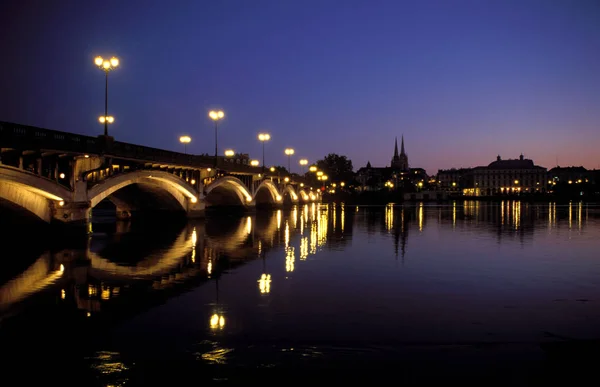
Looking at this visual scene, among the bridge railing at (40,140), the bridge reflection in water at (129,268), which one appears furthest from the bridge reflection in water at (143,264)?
the bridge railing at (40,140)

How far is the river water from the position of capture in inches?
331

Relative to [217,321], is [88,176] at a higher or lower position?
higher

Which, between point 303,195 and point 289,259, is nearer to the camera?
point 289,259

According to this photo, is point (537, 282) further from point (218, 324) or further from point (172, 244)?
point (172, 244)

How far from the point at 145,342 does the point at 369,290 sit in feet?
23.5

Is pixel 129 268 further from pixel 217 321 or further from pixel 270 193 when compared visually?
pixel 270 193

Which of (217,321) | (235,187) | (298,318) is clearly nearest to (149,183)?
(235,187)

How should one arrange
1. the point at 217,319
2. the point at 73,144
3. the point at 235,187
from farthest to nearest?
the point at 235,187 → the point at 73,144 → the point at 217,319

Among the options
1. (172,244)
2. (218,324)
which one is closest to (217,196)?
(172,244)

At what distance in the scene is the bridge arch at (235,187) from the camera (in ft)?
205

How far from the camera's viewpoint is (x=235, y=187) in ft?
232

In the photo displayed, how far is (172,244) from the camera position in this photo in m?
29.2

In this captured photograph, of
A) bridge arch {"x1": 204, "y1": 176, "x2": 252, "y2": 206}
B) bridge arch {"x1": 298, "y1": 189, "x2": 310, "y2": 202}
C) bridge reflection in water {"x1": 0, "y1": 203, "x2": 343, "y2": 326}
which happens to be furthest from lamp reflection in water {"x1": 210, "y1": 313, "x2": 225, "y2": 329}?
bridge arch {"x1": 298, "y1": 189, "x2": 310, "y2": 202}

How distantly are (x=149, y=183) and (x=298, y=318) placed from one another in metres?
38.2
